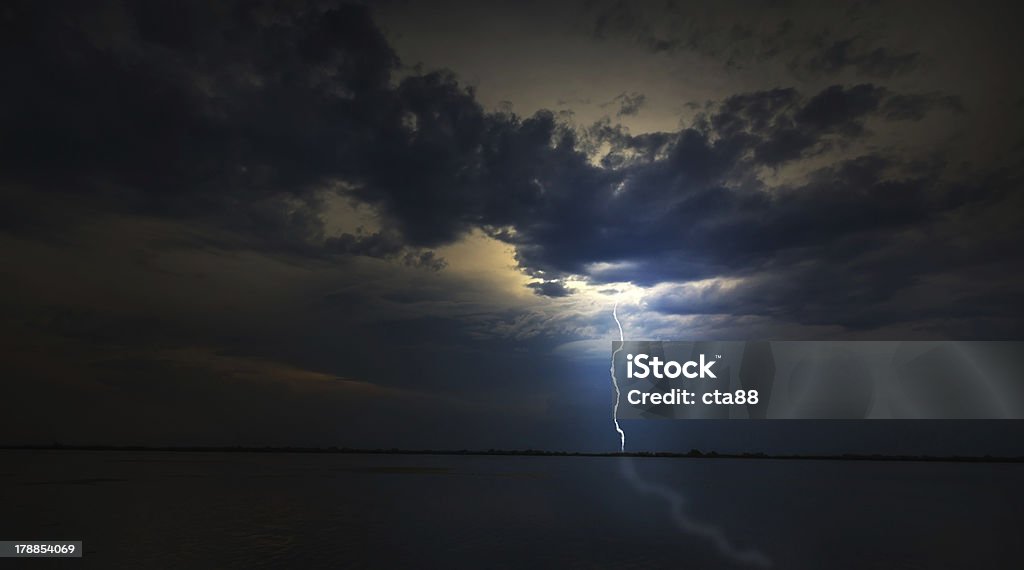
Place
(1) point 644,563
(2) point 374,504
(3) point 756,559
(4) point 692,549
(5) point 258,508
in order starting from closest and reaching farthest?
(1) point 644,563 → (3) point 756,559 → (4) point 692,549 → (5) point 258,508 → (2) point 374,504

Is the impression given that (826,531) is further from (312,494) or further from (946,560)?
(312,494)

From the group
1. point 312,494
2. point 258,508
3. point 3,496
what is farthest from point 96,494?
point 258,508

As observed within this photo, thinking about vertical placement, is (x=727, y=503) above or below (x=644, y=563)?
below

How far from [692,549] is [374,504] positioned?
34.3m

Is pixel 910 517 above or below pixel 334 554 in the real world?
below

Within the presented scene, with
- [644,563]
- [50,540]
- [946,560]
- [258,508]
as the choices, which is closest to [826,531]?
[946,560]

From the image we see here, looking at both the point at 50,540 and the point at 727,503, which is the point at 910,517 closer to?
the point at 727,503

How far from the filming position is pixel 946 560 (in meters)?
34.5

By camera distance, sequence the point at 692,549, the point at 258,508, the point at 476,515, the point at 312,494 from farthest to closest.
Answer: the point at 312,494 < the point at 258,508 < the point at 476,515 < the point at 692,549

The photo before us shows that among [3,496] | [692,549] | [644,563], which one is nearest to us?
[644,563]

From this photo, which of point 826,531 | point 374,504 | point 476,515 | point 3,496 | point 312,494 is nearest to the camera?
point 826,531

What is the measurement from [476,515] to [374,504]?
13.7 meters

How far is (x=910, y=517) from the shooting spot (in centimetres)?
5753

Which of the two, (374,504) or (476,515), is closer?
(476,515)
